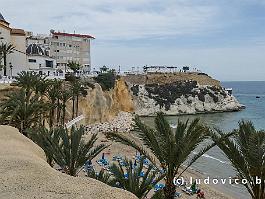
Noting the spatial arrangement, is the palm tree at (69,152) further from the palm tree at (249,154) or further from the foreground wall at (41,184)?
the palm tree at (249,154)

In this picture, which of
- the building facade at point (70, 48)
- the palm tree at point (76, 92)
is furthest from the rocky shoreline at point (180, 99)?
the palm tree at point (76, 92)

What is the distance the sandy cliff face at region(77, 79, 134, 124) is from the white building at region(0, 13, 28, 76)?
819 cm

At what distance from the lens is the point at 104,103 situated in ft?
181

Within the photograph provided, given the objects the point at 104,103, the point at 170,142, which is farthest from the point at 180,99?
the point at 170,142

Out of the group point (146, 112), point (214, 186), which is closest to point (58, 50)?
point (146, 112)

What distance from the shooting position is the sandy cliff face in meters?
49.8

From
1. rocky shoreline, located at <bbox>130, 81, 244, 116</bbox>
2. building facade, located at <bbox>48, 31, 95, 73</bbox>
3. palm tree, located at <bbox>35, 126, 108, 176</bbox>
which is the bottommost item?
rocky shoreline, located at <bbox>130, 81, 244, 116</bbox>

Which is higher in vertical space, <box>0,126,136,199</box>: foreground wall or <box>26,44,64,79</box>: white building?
<box>26,44,64,79</box>: white building

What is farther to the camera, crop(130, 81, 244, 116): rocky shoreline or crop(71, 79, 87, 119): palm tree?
crop(130, 81, 244, 116): rocky shoreline

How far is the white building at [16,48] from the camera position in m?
44.4

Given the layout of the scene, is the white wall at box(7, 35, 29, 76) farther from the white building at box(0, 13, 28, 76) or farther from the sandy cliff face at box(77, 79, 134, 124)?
the sandy cliff face at box(77, 79, 134, 124)

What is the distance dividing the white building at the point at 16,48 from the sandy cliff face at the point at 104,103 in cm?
819

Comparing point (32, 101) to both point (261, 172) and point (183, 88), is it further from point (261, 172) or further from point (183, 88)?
point (183, 88)

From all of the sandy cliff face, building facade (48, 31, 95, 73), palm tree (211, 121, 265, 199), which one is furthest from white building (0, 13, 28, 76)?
palm tree (211, 121, 265, 199)
